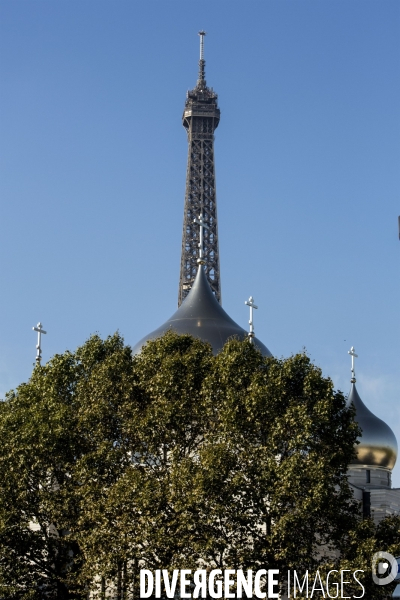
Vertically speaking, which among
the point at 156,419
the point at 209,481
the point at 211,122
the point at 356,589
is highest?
the point at 211,122

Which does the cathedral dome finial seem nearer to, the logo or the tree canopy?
the tree canopy

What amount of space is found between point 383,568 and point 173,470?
546 centimetres

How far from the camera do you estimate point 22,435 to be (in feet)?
94.9

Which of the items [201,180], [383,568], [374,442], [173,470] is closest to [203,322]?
[374,442]

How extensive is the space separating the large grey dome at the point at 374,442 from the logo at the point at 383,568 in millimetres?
17517

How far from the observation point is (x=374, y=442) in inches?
1734

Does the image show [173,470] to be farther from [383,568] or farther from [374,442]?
[374,442]

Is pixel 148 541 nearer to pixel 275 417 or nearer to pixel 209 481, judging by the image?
pixel 209 481

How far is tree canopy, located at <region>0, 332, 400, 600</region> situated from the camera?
1026 inches

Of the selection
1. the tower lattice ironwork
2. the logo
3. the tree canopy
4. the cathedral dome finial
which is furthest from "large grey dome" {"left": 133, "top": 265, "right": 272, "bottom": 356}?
the tower lattice ironwork

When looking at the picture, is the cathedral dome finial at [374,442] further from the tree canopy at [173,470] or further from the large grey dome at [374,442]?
the tree canopy at [173,470]

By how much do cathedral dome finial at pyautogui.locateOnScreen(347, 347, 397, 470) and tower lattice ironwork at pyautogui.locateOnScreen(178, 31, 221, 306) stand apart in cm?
4370

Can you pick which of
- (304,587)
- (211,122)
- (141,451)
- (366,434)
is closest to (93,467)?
(141,451)

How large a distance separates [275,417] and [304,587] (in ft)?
13.8
